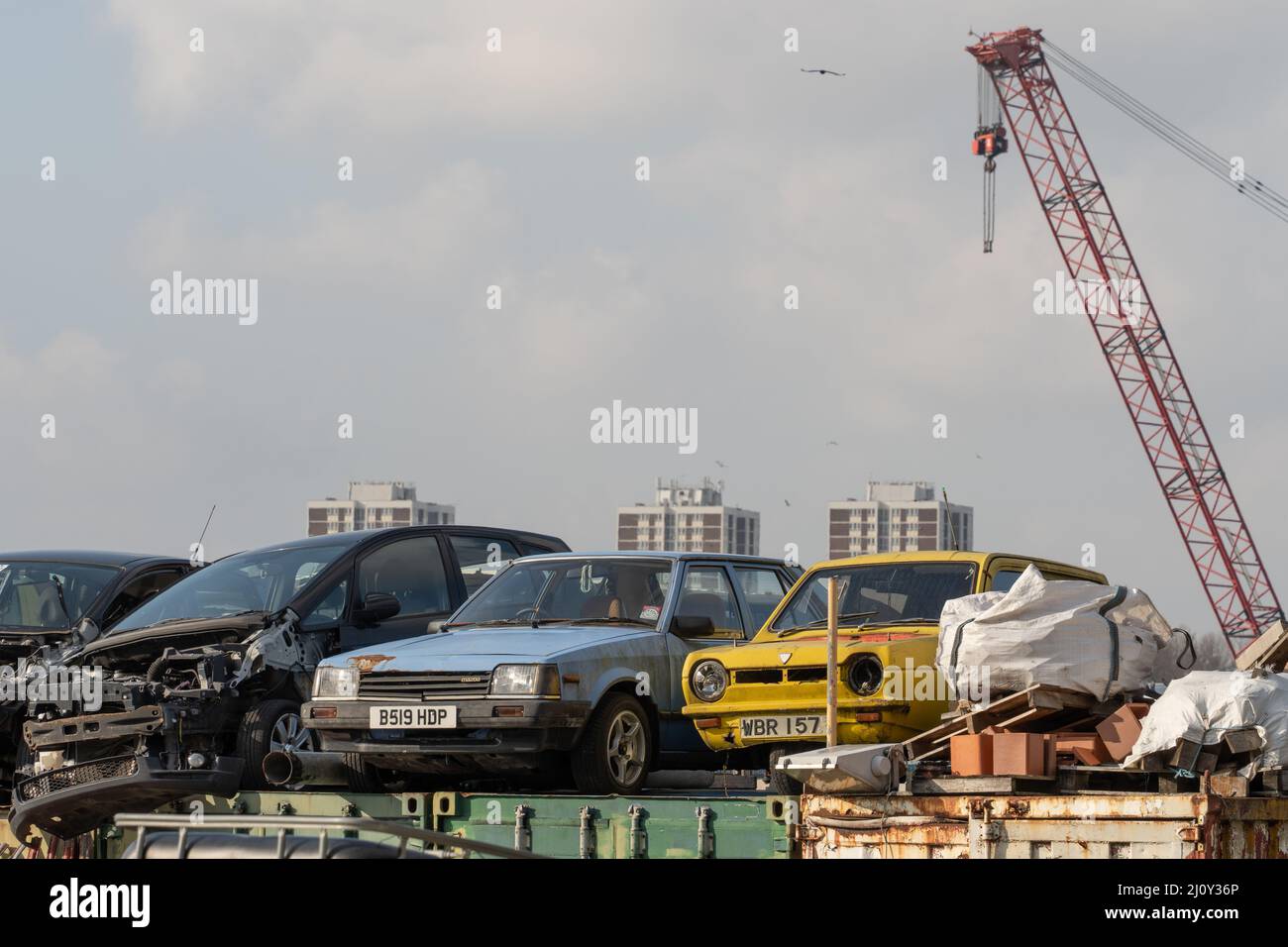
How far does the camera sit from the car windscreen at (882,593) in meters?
10.4

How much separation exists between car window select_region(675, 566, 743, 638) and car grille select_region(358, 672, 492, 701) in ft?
5.41

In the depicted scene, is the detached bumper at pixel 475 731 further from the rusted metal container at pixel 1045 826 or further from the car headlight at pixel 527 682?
the rusted metal container at pixel 1045 826

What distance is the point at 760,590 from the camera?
11.7m

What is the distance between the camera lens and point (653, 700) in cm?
1040

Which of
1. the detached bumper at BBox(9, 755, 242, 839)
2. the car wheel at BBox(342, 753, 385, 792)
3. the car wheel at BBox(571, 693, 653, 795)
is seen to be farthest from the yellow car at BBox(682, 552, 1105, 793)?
the detached bumper at BBox(9, 755, 242, 839)

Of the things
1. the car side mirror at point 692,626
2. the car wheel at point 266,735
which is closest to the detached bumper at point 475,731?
the car wheel at point 266,735

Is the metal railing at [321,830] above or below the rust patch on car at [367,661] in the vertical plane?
below

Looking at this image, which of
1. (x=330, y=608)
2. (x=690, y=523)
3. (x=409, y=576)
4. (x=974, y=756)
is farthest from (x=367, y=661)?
(x=690, y=523)

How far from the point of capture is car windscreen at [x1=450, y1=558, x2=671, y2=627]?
36.0ft

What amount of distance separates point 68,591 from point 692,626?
5.12 metres

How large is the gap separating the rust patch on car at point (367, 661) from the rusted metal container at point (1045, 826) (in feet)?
9.17

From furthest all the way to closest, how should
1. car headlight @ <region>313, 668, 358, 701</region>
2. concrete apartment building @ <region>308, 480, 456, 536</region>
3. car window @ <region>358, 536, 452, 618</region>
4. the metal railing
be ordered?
concrete apartment building @ <region>308, 480, 456, 536</region>, car window @ <region>358, 536, 452, 618</region>, car headlight @ <region>313, 668, 358, 701</region>, the metal railing
